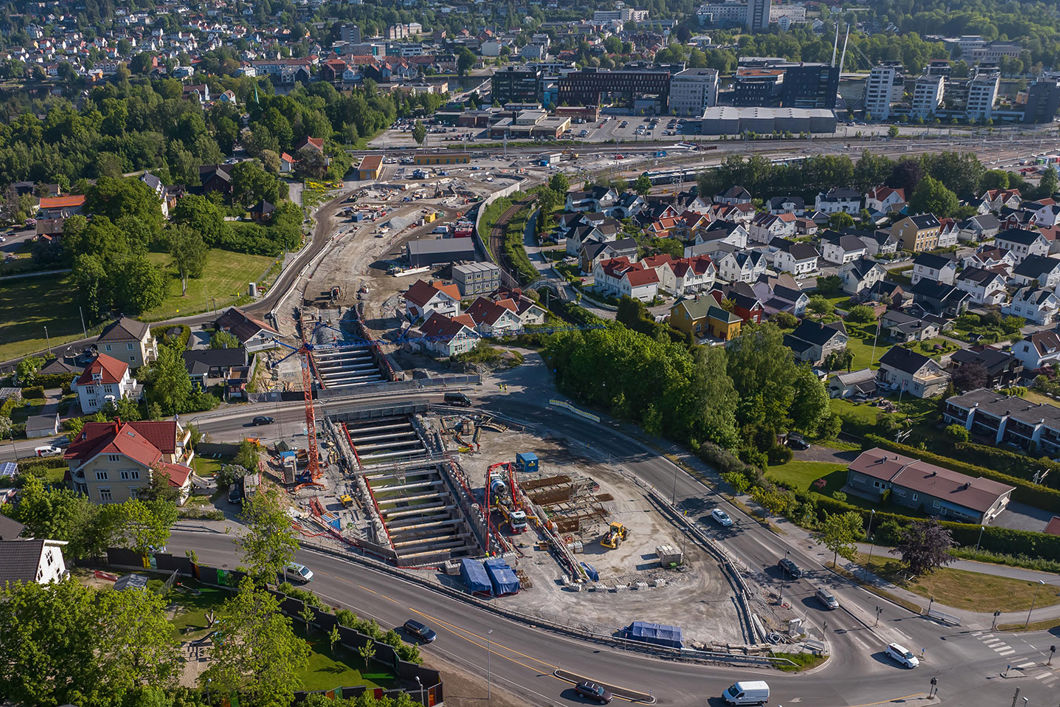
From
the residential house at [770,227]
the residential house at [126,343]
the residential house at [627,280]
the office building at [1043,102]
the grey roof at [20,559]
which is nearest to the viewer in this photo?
the grey roof at [20,559]

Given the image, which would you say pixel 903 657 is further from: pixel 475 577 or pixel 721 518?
pixel 475 577

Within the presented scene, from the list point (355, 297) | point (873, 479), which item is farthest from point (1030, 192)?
point (355, 297)

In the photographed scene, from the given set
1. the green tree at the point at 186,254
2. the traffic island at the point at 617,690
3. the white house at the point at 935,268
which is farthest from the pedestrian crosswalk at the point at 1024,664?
the green tree at the point at 186,254

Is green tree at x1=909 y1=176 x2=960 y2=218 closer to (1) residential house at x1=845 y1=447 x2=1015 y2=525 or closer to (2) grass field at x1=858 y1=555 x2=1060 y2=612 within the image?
(1) residential house at x1=845 y1=447 x2=1015 y2=525

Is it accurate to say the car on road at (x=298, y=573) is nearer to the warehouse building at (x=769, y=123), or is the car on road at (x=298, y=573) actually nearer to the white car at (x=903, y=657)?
the white car at (x=903, y=657)

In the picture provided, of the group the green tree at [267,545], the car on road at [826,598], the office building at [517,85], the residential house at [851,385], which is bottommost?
the car on road at [826,598]

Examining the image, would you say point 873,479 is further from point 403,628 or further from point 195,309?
point 195,309

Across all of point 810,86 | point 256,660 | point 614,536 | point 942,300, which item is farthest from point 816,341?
point 810,86

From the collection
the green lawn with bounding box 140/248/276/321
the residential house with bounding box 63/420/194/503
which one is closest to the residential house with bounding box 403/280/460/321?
the green lawn with bounding box 140/248/276/321
